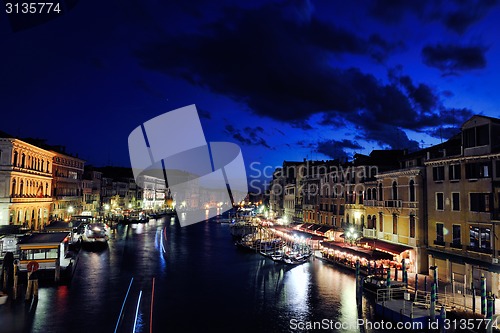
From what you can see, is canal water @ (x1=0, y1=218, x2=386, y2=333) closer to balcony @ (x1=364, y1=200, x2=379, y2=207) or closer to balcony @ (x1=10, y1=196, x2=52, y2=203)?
balcony @ (x1=364, y1=200, x2=379, y2=207)

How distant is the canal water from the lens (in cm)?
2216

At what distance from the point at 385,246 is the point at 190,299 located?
1859cm

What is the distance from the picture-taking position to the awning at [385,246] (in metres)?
33.1

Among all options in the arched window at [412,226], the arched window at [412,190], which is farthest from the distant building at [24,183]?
the arched window at [412,190]

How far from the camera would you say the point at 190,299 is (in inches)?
1089

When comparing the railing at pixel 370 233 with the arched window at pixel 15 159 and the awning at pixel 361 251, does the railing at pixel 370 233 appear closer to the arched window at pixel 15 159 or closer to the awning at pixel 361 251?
the awning at pixel 361 251

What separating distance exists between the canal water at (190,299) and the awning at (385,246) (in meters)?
3.84

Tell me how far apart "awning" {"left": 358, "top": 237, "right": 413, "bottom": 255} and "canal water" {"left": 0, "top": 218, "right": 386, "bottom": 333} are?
3.84 metres

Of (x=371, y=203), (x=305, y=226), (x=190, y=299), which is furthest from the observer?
(x=305, y=226)

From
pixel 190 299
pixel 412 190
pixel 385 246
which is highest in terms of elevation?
pixel 412 190

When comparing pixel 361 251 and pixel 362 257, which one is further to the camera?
pixel 361 251

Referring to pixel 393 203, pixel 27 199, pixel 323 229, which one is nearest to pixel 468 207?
pixel 393 203

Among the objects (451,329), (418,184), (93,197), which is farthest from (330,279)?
(93,197)
